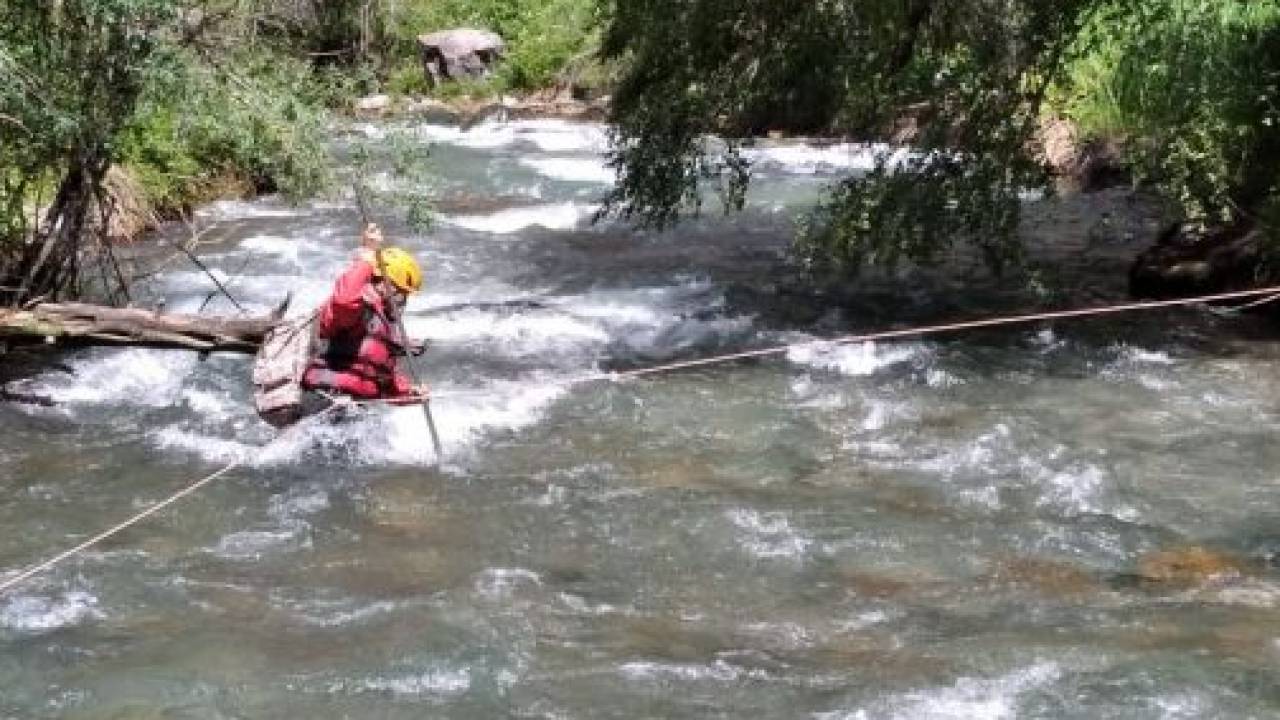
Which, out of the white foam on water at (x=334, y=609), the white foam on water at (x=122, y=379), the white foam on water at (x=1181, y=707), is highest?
the white foam on water at (x=122, y=379)

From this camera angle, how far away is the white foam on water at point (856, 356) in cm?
1118

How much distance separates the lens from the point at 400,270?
30.3 ft

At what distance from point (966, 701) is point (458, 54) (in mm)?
24885

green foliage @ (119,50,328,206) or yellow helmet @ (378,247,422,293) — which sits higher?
green foliage @ (119,50,328,206)

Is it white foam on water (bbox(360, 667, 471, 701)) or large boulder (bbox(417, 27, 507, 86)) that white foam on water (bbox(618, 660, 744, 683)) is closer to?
white foam on water (bbox(360, 667, 471, 701))

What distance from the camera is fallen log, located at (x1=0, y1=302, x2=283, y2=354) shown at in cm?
947

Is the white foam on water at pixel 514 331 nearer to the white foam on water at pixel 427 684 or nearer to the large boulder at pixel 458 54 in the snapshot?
the white foam on water at pixel 427 684

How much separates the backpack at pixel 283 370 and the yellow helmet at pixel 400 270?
611 millimetres

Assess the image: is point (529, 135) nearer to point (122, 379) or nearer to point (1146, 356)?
point (122, 379)

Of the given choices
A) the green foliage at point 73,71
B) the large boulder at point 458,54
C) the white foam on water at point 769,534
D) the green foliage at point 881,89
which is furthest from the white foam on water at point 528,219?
the large boulder at point 458,54

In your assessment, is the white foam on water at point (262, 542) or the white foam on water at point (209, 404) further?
the white foam on water at point (209, 404)

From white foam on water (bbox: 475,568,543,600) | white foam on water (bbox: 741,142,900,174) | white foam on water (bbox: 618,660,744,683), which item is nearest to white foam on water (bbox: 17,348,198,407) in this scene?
white foam on water (bbox: 475,568,543,600)

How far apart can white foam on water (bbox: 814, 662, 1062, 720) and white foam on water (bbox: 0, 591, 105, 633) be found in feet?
11.4

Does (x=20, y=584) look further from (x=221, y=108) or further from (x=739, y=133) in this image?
(x=739, y=133)
